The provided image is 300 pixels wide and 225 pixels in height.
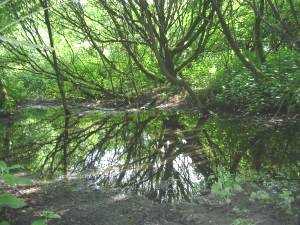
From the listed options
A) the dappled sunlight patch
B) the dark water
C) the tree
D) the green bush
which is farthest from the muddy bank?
the tree

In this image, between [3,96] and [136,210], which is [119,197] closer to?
[136,210]

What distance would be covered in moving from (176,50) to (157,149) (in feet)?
19.7

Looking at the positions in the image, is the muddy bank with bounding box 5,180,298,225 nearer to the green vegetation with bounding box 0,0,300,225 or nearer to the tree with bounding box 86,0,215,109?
the green vegetation with bounding box 0,0,300,225

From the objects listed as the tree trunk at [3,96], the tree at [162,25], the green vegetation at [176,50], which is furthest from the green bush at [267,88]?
the tree trunk at [3,96]

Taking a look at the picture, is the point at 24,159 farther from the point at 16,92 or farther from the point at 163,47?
the point at 16,92

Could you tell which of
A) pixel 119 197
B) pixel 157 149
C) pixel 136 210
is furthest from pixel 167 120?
pixel 136 210

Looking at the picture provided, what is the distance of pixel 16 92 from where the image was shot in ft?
56.0

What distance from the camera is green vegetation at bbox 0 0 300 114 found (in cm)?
1049

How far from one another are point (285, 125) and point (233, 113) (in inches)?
98.1

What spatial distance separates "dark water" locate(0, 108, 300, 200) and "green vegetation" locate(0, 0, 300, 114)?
1.06 m

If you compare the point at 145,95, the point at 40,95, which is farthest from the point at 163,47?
the point at 40,95

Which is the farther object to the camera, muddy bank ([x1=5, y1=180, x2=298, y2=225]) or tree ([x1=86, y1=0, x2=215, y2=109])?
tree ([x1=86, y1=0, x2=215, y2=109])

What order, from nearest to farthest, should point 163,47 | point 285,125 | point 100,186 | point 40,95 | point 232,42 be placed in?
1. point 100,186
2. point 285,125
3. point 232,42
4. point 163,47
5. point 40,95

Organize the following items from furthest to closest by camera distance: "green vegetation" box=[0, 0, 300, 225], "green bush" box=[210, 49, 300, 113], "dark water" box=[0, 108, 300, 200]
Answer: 1. "green bush" box=[210, 49, 300, 113]
2. "dark water" box=[0, 108, 300, 200]
3. "green vegetation" box=[0, 0, 300, 225]
